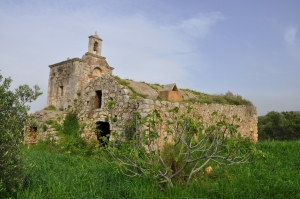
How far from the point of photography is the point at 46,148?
11.5 m

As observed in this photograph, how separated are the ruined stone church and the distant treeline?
1629cm

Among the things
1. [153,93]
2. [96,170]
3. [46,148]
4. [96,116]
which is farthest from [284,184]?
[46,148]

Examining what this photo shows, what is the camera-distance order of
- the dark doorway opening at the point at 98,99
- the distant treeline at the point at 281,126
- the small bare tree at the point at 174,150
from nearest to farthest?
the small bare tree at the point at 174,150, the dark doorway opening at the point at 98,99, the distant treeline at the point at 281,126

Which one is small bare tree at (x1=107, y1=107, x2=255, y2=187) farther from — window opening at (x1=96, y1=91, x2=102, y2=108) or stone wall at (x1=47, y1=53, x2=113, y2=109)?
stone wall at (x1=47, y1=53, x2=113, y2=109)

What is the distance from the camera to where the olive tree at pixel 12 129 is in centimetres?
416

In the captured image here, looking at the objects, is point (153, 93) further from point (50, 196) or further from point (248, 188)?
point (50, 196)

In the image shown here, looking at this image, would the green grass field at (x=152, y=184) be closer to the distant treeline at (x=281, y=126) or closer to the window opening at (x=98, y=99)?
the window opening at (x=98, y=99)

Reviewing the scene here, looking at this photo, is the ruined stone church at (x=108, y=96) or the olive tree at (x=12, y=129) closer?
the olive tree at (x=12, y=129)

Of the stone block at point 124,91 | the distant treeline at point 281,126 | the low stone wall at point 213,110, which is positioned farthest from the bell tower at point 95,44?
the distant treeline at point 281,126

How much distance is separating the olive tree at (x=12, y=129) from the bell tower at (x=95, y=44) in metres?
11.5

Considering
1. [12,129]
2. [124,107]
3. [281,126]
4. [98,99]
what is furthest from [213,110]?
[281,126]

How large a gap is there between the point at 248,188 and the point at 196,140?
4759 mm

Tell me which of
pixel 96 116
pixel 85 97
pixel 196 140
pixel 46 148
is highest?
pixel 85 97

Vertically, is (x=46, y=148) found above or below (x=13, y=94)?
below
